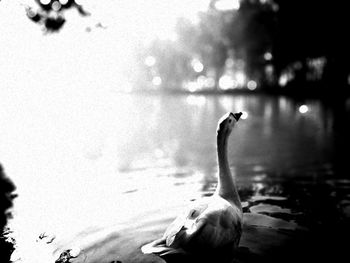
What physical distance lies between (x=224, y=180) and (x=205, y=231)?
124cm

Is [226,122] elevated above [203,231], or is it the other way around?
[226,122]

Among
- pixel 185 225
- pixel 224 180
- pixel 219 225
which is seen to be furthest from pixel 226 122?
pixel 185 225

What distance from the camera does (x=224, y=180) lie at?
16.9 ft

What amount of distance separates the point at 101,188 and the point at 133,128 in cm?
1246

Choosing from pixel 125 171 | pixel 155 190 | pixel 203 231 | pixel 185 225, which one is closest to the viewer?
pixel 203 231

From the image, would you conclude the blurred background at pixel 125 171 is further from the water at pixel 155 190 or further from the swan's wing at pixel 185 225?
the swan's wing at pixel 185 225

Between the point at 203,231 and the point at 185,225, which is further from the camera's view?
the point at 185,225

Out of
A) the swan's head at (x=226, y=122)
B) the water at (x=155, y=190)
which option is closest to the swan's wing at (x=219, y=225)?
the water at (x=155, y=190)

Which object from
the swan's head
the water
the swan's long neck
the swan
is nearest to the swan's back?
the swan

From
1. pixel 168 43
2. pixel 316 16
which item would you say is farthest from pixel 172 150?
pixel 168 43

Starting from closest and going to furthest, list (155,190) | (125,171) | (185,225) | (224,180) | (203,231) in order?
1. (203,231)
2. (185,225)
3. (224,180)
4. (155,190)
5. (125,171)

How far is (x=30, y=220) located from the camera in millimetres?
6426

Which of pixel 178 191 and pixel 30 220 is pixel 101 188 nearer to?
pixel 178 191

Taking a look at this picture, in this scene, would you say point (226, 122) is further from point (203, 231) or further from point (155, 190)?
point (155, 190)
